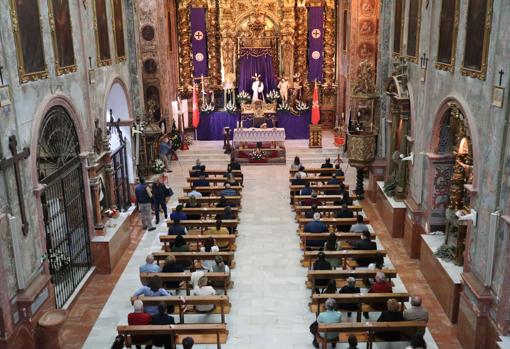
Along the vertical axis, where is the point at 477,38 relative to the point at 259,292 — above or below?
above

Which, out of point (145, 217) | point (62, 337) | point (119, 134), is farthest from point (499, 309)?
point (119, 134)

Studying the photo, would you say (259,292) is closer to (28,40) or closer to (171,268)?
(171,268)

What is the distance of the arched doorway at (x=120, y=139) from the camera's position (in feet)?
54.5

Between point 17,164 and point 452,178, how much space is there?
9471 millimetres

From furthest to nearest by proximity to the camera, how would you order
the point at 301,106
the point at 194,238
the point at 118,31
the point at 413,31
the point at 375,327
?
the point at 301,106 < the point at 118,31 < the point at 413,31 < the point at 194,238 < the point at 375,327

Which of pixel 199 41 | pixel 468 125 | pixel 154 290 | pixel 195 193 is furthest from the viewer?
pixel 199 41

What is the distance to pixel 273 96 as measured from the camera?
28.1 meters

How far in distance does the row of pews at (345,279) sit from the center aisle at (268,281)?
369 millimetres

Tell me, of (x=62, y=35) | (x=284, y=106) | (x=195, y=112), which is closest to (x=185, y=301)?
(x=62, y=35)

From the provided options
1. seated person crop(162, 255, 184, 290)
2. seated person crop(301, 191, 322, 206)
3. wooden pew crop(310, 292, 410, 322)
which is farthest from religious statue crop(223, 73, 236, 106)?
wooden pew crop(310, 292, 410, 322)

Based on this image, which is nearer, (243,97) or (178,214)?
(178,214)

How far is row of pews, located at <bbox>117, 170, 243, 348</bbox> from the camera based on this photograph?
9.66 metres

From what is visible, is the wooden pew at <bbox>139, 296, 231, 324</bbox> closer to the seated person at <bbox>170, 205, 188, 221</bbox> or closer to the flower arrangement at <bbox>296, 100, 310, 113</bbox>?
the seated person at <bbox>170, 205, 188, 221</bbox>

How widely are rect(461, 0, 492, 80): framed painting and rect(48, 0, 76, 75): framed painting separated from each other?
28.1ft
